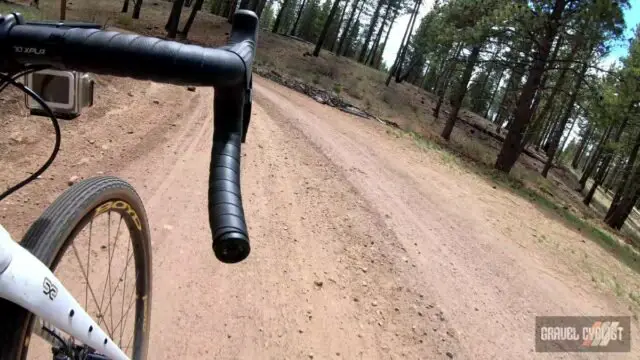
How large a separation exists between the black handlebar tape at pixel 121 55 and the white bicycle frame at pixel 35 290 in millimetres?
506

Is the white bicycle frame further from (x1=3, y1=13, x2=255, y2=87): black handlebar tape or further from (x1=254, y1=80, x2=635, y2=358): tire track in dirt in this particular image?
(x1=254, y1=80, x2=635, y2=358): tire track in dirt

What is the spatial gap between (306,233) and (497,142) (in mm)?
30481

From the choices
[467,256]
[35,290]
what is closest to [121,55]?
[35,290]

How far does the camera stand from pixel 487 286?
5496mm

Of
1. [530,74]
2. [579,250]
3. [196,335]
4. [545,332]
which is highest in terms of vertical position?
[530,74]

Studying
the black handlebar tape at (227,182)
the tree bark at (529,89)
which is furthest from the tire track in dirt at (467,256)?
the tree bark at (529,89)

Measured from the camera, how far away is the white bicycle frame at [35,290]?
3.69 feet

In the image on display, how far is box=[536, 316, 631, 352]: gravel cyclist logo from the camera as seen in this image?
4875mm

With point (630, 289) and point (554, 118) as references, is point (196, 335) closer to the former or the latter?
point (630, 289)

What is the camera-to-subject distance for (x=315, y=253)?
194 inches

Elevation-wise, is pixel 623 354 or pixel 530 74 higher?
pixel 530 74

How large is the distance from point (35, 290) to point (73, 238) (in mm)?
450

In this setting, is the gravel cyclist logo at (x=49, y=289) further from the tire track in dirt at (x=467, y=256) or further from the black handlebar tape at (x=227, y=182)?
the tire track in dirt at (x=467, y=256)

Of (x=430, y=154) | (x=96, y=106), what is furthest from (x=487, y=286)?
(x=430, y=154)
